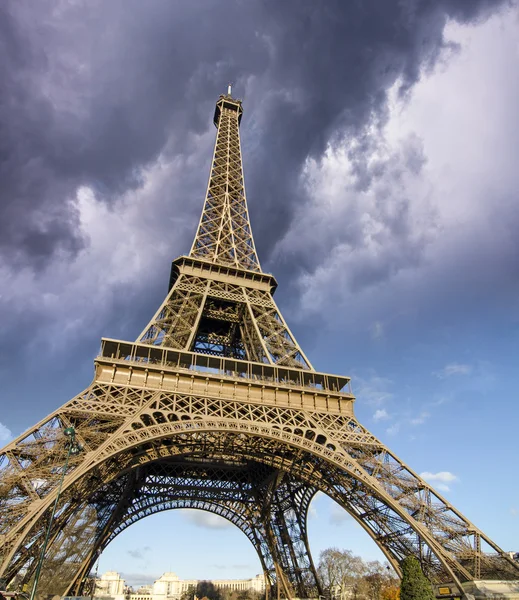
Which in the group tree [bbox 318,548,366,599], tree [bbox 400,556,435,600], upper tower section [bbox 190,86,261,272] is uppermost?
upper tower section [bbox 190,86,261,272]

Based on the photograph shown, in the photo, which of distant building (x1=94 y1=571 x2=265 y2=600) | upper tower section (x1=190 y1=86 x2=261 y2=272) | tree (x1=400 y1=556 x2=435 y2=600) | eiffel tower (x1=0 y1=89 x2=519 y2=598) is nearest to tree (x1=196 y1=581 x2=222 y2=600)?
distant building (x1=94 y1=571 x2=265 y2=600)

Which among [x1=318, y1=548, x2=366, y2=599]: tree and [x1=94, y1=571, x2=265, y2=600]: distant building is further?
[x1=94, y1=571, x2=265, y2=600]: distant building

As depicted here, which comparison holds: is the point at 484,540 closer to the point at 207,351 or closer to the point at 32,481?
the point at 32,481

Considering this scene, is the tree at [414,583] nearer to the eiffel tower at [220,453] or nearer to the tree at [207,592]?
the eiffel tower at [220,453]

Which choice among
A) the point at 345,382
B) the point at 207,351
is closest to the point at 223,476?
the point at 207,351

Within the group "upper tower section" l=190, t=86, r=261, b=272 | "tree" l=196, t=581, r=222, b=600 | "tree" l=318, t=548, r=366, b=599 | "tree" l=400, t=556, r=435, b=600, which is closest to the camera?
"tree" l=400, t=556, r=435, b=600

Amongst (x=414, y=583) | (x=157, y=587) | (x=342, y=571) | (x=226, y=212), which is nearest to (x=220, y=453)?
(x=414, y=583)

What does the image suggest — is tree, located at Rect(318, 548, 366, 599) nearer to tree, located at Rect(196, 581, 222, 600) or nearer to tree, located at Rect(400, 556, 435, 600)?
tree, located at Rect(400, 556, 435, 600)
